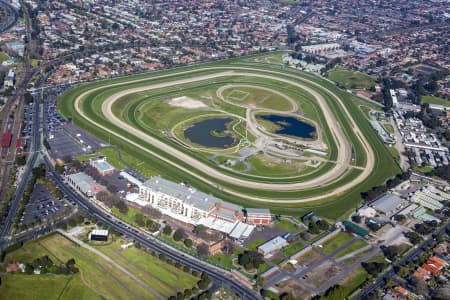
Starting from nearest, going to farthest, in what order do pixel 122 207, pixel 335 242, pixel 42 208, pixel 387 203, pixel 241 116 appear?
pixel 335 242 → pixel 42 208 → pixel 122 207 → pixel 387 203 → pixel 241 116

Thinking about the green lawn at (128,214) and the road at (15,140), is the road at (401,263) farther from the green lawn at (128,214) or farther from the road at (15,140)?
the road at (15,140)

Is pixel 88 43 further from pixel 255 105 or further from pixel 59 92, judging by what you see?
pixel 255 105

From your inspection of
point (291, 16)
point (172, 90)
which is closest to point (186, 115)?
point (172, 90)

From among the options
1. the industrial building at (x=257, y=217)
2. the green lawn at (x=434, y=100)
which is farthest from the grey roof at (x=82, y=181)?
the green lawn at (x=434, y=100)

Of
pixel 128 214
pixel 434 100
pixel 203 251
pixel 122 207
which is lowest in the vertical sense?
pixel 128 214

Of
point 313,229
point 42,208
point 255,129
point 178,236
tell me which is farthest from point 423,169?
point 42,208

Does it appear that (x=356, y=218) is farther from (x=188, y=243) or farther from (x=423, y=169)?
(x=423, y=169)
